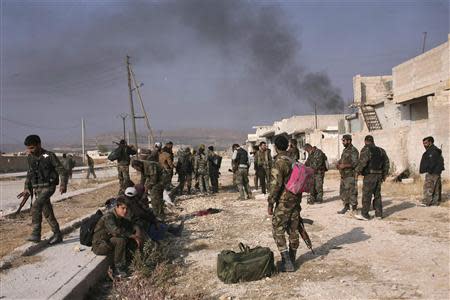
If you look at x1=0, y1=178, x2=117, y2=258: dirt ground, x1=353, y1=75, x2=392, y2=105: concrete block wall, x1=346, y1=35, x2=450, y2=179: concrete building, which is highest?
x1=353, y1=75, x2=392, y2=105: concrete block wall

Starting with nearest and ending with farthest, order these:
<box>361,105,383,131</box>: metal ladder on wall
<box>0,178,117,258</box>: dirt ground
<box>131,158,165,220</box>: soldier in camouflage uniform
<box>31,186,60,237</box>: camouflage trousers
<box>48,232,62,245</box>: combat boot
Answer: <box>31,186,60,237</box>: camouflage trousers, <box>48,232,62,245</box>: combat boot, <box>0,178,117,258</box>: dirt ground, <box>131,158,165,220</box>: soldier in camouflage uniform, <box>361,105,383,131</box>: metal ladder on wall

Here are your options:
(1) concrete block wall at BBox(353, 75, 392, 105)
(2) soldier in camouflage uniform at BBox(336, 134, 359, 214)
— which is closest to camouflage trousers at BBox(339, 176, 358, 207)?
(2) soldier in camouflage uniform at BBox(336, 134, 359, 214)

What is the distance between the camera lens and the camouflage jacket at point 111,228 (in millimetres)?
5426

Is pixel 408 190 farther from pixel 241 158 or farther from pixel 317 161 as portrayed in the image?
pixel 241 158

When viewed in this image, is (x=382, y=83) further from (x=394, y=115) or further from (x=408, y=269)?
(x=408, y=269)

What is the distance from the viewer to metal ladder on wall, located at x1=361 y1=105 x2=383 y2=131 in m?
27.2

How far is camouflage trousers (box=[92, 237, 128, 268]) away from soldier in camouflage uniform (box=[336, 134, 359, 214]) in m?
5.34

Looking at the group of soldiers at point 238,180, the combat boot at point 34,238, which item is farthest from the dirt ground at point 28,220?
the group of soldiers at point 238,180

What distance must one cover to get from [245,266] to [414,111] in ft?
65.4

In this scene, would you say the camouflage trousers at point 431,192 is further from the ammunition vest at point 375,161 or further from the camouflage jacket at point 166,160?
the camouflage jacket at point 166,160

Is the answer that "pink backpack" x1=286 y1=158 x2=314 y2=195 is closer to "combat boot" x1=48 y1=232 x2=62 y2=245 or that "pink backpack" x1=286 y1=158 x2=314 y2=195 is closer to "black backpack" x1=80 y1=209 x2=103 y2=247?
"black backpack" x1=80 y1=209 x2=103 y2=247

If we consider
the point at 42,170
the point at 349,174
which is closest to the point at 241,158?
the point at 349,174

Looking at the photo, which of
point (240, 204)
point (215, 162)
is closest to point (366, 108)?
point (215, 162)

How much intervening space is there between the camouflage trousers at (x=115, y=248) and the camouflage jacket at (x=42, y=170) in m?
1.48
